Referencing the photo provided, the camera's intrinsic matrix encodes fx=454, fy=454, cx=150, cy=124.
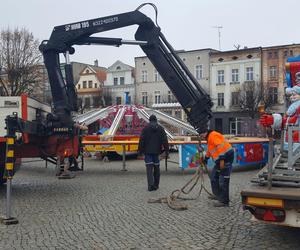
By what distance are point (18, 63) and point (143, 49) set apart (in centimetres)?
3222

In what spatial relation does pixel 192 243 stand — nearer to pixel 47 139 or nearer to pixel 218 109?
pixel 47 139

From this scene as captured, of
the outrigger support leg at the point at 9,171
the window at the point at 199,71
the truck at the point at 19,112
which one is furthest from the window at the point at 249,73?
the outrigger support leg at the point at 9,171

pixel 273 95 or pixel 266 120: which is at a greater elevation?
pixel 273 95

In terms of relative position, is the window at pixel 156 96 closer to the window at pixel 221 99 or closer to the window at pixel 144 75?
the window at pixel 144 75

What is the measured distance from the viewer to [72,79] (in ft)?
34.3

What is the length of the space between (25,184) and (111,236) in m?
5.81

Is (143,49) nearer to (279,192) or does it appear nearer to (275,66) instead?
(279,192)

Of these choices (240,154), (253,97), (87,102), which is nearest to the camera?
(240,154)

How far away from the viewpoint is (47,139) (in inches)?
384

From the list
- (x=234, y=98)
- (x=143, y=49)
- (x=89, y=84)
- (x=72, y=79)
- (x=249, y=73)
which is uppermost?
(x=89, y=84)

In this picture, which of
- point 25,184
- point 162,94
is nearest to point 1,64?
point 162,94

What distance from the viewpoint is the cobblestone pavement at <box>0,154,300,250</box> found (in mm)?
5895

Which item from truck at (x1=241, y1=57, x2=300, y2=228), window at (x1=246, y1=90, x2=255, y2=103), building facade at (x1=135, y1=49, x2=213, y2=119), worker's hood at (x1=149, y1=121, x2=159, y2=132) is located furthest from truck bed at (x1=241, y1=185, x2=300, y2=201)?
building facade at (x1=135, y1=49, x2=213, y2=119)

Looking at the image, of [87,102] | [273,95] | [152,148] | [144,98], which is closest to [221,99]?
[273,95]
